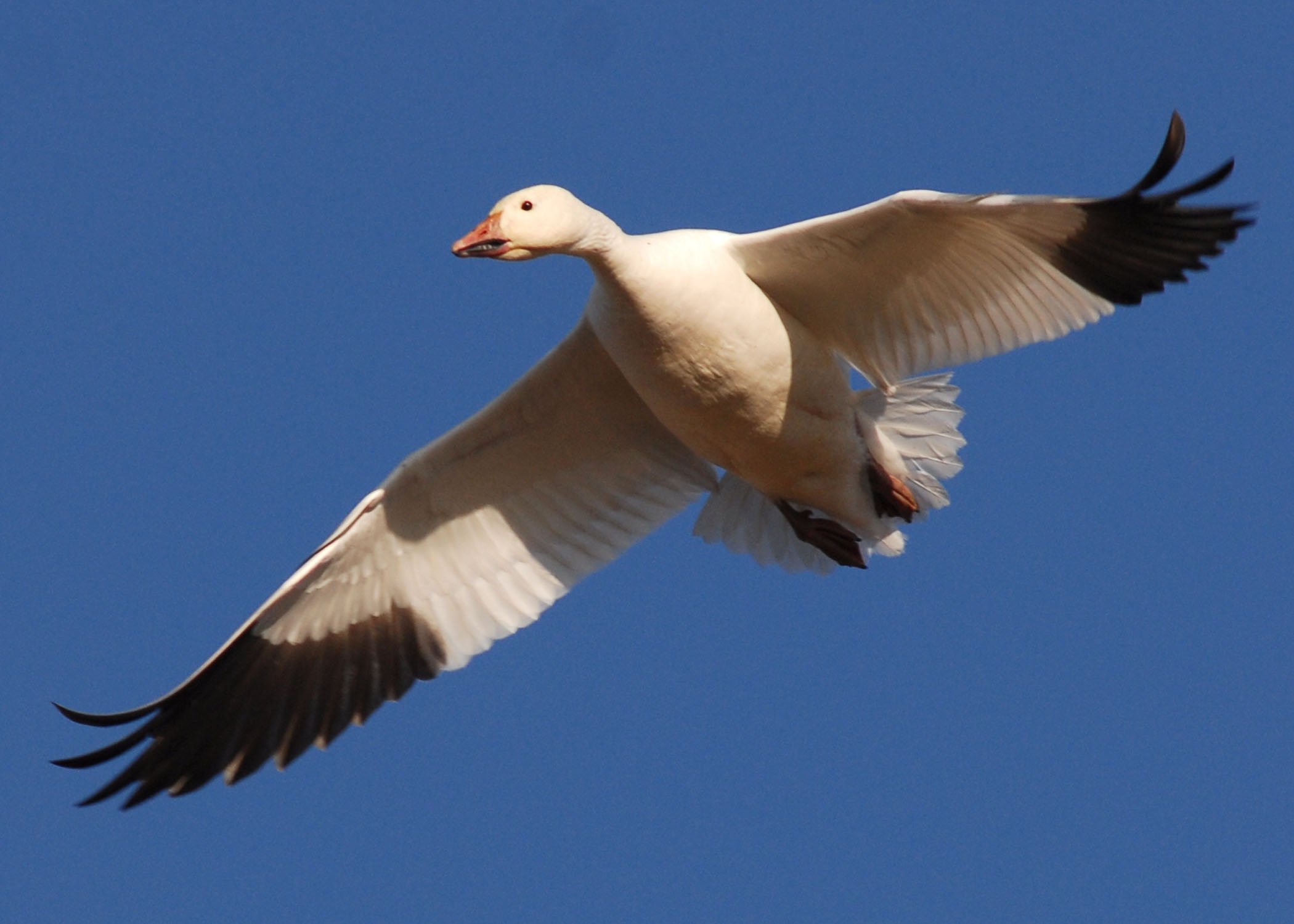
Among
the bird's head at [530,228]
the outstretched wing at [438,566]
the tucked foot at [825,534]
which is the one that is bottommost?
the tucked foot at [825,534]

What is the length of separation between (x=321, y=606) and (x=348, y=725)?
50 cm

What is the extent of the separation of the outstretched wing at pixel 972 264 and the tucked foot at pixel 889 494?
38 cm

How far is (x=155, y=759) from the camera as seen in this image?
7.32 meters

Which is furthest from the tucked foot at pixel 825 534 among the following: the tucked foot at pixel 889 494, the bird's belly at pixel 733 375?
the bird's belly at pixel 733 375

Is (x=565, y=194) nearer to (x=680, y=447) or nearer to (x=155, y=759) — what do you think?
(x=680, y=447)

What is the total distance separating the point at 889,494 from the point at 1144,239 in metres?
1.56

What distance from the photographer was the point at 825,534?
7652mm

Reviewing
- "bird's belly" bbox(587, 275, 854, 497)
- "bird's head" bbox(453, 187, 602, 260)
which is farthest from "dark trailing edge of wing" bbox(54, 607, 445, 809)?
"bird's head" bbox(453, 187, 602, 260)

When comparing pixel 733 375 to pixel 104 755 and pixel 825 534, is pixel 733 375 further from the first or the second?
pixel 104 755

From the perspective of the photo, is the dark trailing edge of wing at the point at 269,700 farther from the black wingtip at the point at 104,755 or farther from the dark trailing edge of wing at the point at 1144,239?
the dark trailing edge of wing at the point at 1144,239

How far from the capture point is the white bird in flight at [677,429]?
6645mm

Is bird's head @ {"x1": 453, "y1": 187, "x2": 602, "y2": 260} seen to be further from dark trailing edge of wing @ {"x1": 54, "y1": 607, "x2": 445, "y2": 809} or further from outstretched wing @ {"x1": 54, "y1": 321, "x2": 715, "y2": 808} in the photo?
dark trailing edge of wing @ {"x1": 54, "y1": 607, "x2": 445, "y2": 809}

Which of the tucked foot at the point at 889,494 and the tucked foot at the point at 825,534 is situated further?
the tucked foot at the point at 825,534

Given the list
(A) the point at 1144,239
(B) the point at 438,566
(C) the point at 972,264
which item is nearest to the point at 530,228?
(C) the point at 972,264
